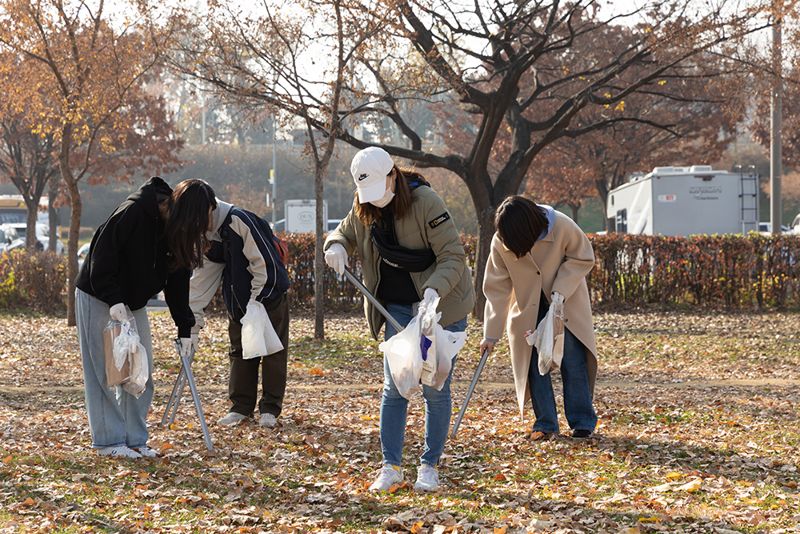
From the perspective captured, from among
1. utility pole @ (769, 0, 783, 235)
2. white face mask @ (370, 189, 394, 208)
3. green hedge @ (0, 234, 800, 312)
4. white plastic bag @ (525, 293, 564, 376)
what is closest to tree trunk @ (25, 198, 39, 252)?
green hedge @ (0, 234, 800, 312)

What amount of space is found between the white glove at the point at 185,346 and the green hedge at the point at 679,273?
10.0 m

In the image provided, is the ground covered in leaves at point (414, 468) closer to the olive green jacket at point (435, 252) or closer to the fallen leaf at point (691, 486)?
the fallen leaf at point (691, 486)

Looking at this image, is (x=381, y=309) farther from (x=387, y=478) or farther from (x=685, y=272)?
(x=685, y=272)

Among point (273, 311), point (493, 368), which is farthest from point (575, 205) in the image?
point (273, 311)

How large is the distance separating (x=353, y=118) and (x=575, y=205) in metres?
20.4

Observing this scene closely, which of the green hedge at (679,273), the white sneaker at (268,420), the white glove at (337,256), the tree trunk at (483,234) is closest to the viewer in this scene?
the white glove at (337,256)

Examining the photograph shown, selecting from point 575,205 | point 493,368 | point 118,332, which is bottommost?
point 493,368

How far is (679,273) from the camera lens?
16.5 metres

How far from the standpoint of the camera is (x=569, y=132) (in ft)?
50.2

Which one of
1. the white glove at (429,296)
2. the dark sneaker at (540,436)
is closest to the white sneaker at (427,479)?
the white glove at (429,296)

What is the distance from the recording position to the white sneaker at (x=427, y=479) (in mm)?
5168

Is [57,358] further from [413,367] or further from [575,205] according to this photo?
[575,205]

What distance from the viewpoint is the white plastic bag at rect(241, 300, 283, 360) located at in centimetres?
669

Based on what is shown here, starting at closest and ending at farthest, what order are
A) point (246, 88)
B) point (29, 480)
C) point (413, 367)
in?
point (413, 367), point (29, 480), point (246, 88)
